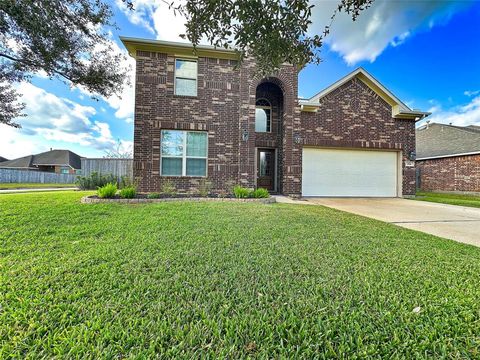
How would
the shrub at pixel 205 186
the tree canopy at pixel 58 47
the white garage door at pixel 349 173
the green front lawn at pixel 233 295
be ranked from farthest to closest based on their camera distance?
the white garage door at pixel 349 173 < the shrub at pixel 205 186 < the tree canopy at pixel 58 47 < the green front lawn at pixel 233 295

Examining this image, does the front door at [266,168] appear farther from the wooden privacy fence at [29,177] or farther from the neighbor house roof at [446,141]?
the wooden privacy fence at [29,177]

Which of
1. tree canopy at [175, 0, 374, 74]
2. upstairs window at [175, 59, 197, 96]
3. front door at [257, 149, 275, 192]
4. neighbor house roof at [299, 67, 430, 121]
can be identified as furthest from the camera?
front door at [257, 149, 275, 192]

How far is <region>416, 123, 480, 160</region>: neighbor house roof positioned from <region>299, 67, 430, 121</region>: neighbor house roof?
6298 mm

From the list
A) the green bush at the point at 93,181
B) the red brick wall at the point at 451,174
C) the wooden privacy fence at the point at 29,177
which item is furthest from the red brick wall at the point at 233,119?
the wooden privacy fence at the point at 29,177

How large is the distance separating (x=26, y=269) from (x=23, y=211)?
3668mm

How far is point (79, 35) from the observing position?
6297 millimetres

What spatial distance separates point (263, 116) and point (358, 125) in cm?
448

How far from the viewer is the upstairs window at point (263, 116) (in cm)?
1031

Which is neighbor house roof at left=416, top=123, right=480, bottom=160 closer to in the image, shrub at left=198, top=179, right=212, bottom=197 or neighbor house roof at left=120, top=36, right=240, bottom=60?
neighbor house roof at left=120, top=36, right=240, bottom=60

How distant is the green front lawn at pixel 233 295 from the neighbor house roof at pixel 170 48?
7507 mm

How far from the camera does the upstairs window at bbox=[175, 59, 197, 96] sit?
864 centimetres

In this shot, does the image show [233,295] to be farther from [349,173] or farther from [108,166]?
[108,166]

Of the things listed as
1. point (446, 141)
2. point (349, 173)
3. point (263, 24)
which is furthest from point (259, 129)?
point (446, 141)

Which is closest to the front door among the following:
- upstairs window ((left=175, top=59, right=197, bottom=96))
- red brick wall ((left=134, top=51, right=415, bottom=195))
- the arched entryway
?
the arched entryway
